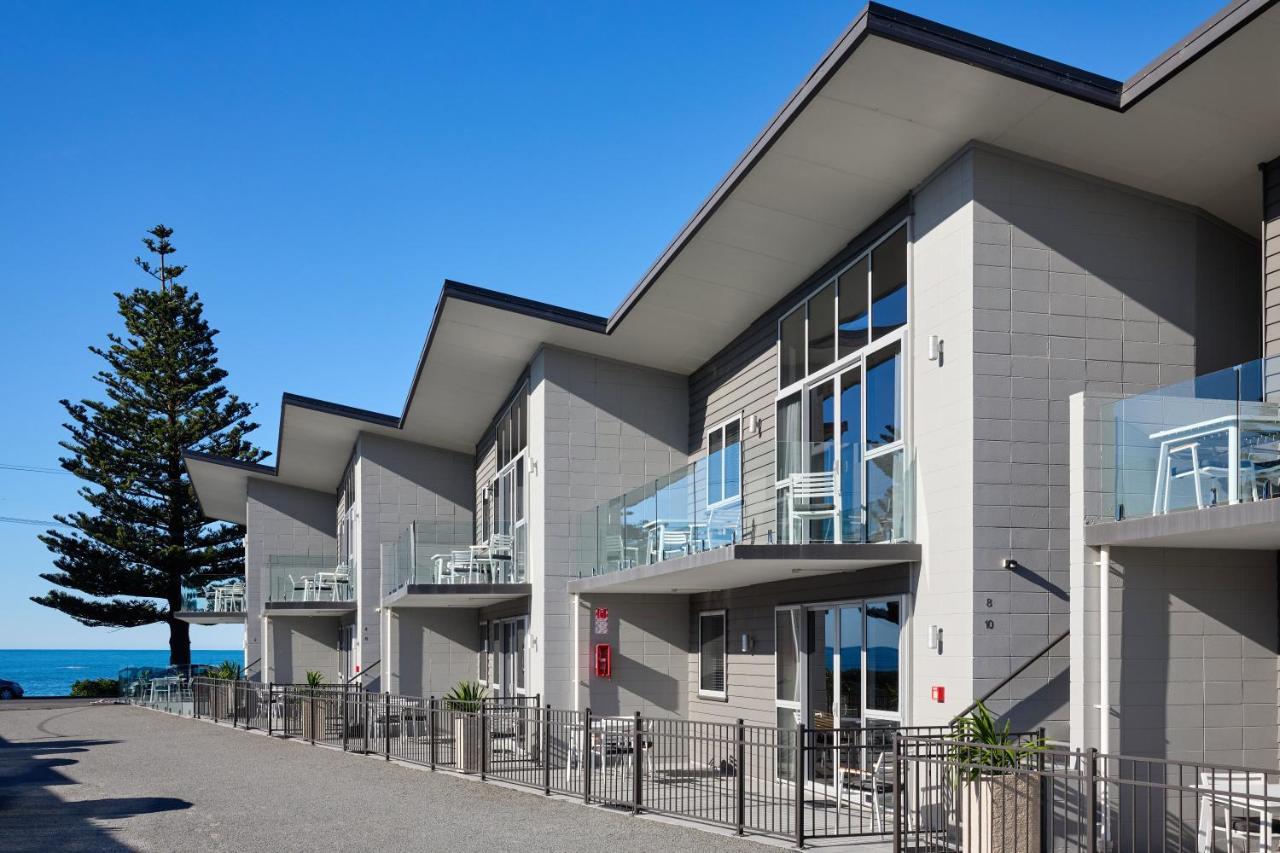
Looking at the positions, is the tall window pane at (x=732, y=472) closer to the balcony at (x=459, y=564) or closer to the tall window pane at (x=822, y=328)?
the tall window pane at (x=822, y=328)

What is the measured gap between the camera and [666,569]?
52.0 ft

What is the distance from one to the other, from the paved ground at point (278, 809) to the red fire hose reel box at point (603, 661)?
2.93m

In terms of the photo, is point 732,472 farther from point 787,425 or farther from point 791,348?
point 791,348

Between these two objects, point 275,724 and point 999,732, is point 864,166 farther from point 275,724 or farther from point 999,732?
point 275,724

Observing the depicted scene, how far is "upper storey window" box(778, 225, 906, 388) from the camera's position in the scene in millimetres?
13664

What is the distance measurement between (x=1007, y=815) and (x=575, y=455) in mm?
11206

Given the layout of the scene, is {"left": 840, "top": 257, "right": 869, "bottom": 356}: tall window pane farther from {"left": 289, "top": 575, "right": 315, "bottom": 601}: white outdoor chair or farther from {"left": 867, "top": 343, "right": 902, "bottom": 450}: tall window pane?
{"left": 289, "top": 575, "right": 315, "bottom": 601}: white outdoor chair

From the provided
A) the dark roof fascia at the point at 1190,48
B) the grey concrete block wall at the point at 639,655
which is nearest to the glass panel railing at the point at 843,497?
the dark roof fascia at the point at 1190,48

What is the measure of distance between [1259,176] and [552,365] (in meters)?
11.0

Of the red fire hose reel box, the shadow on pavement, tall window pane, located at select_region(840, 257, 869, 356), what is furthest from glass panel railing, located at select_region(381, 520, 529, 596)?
tall window pane, located at select_region(840, 257, 869, 356)

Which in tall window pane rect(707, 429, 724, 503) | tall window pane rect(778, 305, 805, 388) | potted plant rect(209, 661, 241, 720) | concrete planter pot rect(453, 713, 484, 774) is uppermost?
tall window pane rect(778, 305, 805, 388)

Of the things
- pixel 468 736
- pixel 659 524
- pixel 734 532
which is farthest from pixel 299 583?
pixel 734 532

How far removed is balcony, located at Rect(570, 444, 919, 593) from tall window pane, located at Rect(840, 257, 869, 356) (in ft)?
4.91

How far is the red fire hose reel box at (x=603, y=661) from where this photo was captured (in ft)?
63.1
